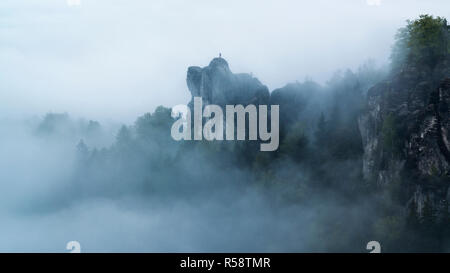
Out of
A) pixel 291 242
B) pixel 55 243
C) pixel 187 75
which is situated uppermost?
pixel 187 75

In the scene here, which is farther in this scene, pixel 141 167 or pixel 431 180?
pixel 141 167

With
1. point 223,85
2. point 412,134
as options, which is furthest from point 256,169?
point 412,134

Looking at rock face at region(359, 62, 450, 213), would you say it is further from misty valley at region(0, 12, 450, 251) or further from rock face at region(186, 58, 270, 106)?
rock face at region(186, 58, 270, 106)

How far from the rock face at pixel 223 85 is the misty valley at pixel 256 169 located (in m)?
0.17

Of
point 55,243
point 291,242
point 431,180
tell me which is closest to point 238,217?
point 291,242

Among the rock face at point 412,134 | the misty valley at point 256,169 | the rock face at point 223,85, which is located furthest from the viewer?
the rock face at point 223,85

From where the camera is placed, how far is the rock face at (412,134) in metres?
39.2

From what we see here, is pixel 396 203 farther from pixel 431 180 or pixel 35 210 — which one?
pixel 35 210

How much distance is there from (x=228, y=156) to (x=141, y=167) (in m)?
11.2

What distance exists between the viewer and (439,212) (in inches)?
1496

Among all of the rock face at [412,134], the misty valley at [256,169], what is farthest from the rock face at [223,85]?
the rock face at [412,134]

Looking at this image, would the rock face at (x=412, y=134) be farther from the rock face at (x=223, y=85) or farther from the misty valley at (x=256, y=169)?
the rock face at (x=223, y=85)

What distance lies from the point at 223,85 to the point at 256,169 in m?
13.7
